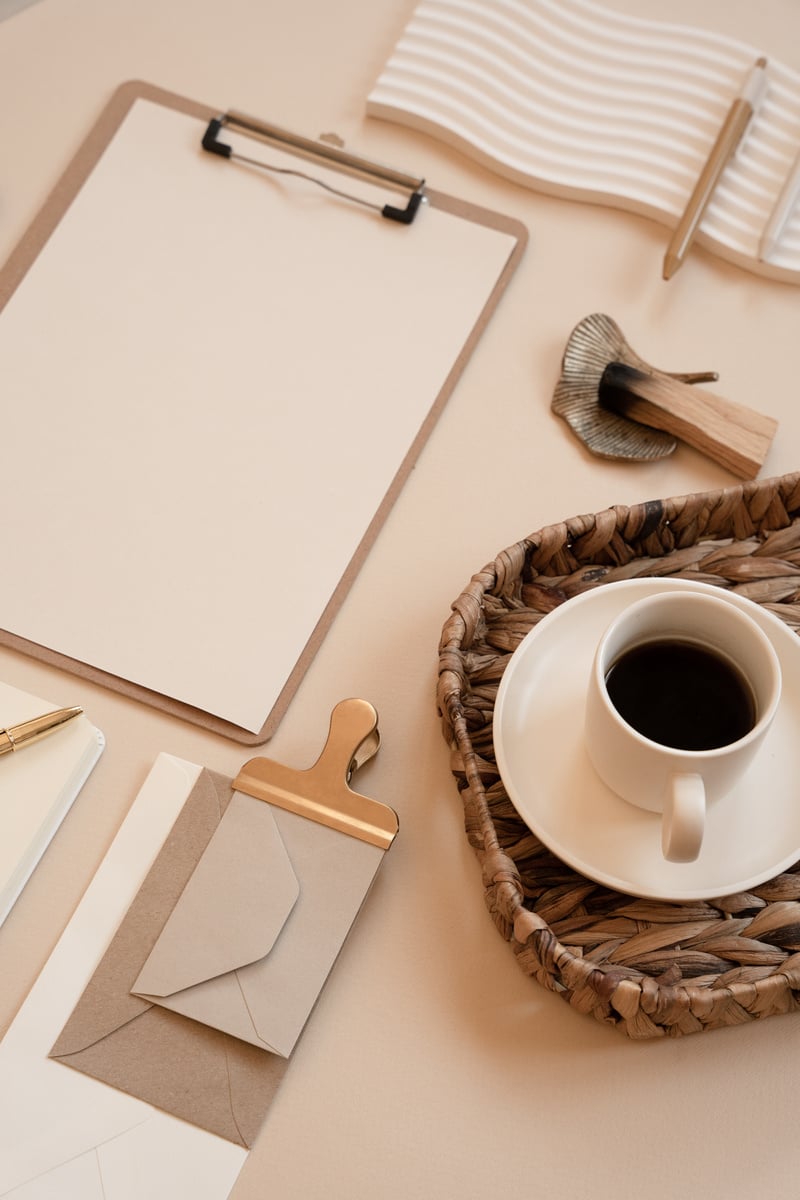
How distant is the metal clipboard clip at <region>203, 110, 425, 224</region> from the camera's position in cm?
80

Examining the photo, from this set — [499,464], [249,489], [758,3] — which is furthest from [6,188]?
[758,3]

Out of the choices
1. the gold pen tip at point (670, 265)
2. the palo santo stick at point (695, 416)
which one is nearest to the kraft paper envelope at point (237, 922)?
the palo santo stick at point (695, 416)

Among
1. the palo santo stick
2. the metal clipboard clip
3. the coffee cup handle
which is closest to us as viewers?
the coffee cup handle

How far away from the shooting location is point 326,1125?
1.73 ft

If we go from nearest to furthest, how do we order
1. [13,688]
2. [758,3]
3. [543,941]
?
[543,941], [13,688], [758,3]

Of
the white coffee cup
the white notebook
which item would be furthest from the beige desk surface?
the white coffee cup

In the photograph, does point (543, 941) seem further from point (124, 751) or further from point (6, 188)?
point (6, 188)

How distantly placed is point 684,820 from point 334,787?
0.63 feet

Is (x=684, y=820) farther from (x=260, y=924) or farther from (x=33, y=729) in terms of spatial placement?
(x=33, y=729)

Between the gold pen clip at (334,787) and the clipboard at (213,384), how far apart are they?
39 millimetres

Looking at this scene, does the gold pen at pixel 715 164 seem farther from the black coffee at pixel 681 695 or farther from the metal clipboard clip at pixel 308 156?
the black coffee at pixel 681 695

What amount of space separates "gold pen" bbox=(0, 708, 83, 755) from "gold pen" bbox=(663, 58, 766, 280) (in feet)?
1.58

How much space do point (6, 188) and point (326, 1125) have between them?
2.15 ft

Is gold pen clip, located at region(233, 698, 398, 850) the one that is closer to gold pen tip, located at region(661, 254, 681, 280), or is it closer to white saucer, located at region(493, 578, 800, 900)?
white saucer, located at region(493, 578, 800, 900)
